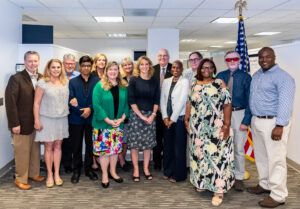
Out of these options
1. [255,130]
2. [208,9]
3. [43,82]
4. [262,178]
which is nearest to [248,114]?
[255,130]

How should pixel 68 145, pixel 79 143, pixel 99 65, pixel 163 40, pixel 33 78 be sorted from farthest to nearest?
pixel 163 40, pixel 68 145, pixel 99 65, pixel 79 143, pixel 33 78

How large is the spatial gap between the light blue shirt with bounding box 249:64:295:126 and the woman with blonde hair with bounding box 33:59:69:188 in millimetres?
2229

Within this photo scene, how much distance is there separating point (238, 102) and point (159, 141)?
137cm

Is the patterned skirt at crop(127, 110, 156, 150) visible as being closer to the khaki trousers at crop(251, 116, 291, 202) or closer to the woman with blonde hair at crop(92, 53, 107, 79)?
the woman with blonde hair at crop(92, 53, 107, 79)

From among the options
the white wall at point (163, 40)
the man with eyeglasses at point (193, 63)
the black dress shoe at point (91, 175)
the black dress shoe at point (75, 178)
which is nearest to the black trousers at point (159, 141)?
the man with eyeglasses at point (193, 63)

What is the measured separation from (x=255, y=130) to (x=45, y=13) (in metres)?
4.85

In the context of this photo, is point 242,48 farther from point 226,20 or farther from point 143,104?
point 226,20

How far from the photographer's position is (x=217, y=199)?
3387 mm

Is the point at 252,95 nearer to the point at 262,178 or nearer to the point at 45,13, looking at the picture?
the point at 262,178

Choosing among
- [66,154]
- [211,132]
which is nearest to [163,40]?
[66,154]

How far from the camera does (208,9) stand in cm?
599

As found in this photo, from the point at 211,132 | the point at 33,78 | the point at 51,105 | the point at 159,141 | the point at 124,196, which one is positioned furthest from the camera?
the point at 159,141

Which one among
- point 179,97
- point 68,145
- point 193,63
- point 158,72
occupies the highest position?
point 193,63

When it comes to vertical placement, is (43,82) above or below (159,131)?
above
